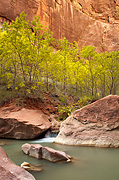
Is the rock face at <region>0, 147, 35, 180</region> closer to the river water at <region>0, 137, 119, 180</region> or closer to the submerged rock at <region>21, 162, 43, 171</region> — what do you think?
the river water at <region>0, 137, 119, 180</region>

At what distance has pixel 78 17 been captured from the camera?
42.3 metres

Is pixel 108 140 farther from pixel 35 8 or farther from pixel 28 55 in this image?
pixel 35 8

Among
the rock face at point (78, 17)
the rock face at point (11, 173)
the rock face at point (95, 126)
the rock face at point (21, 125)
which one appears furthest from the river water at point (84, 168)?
the rock face at point (78, 17)

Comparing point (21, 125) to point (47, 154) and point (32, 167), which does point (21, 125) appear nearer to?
point (47, 154)

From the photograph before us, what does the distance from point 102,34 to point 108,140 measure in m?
43.3

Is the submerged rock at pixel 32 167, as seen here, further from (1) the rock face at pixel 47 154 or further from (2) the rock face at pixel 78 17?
(2) the rock face at pixel 78 17

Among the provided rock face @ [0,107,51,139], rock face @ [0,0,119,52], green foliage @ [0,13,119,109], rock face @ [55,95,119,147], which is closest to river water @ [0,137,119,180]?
rock face @ [55,95,119,147]

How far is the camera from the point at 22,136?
11992mm

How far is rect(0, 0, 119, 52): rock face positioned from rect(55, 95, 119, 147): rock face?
2960cm

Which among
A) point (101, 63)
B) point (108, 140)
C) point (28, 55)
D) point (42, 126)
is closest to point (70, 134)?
point (108, 140)

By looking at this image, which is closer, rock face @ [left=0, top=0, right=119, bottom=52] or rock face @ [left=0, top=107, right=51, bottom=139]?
rock face @ [left=0, top=107, right=51, bottom=139]

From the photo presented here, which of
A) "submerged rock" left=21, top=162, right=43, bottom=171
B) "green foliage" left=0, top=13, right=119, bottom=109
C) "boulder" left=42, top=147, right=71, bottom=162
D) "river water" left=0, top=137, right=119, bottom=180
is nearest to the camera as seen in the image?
"river water" left=0, top=137, right=119, bottom=180

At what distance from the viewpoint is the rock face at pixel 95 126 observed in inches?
336

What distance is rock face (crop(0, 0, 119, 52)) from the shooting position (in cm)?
3375
